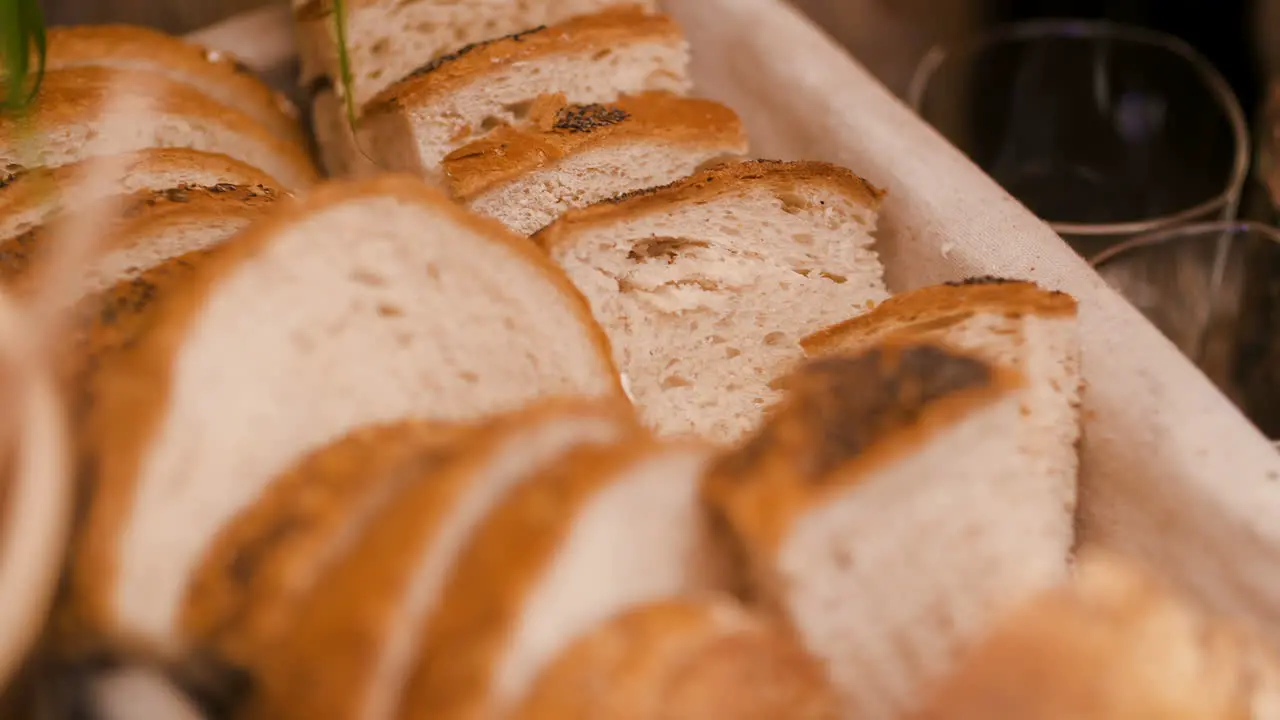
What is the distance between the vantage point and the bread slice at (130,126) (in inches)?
49.7

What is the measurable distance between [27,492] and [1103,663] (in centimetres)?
74

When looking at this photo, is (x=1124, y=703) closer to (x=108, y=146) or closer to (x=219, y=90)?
(x=108, y=146)

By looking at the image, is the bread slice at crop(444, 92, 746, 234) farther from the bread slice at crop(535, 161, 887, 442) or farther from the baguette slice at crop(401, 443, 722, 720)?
the baguette slice at crop(401, 443, 722, 720)

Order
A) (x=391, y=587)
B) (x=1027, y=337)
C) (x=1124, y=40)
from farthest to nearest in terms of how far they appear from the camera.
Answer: (x=1124, y=40), (x=1027, y=337), (x=391, y=587)

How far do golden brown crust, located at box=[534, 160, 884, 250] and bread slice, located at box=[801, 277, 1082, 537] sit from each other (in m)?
0.22

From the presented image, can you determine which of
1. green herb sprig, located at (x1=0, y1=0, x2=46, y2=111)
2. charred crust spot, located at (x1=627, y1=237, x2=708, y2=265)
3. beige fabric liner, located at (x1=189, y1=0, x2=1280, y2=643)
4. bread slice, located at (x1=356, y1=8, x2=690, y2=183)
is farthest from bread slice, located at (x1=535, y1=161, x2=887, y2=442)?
green herb sprig, located at (x1=0, y1=0, x2=46, y2=111)

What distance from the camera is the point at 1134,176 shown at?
6.32 feet

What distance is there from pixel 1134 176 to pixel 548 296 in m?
1.38

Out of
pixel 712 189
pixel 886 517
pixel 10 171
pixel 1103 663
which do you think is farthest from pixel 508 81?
pixel 1103 663

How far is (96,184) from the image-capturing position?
1.10 m

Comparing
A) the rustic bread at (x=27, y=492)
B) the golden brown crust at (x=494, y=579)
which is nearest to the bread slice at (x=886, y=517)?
the golden brown crust at (x=494, y=579)

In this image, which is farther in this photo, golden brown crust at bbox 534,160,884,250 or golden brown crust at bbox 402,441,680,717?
golden brown crust at bbox 534,160,884,250

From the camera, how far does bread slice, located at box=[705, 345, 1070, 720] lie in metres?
0.77

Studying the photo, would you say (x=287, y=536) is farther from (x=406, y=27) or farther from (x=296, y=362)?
(x=406, y=27)
